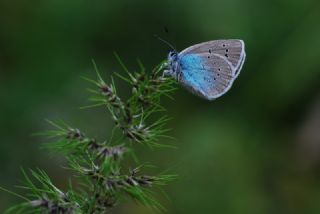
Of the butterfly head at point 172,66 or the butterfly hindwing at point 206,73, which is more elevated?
the butterfly head at point 172,66

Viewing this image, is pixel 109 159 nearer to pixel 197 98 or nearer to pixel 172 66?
pixel 172 66

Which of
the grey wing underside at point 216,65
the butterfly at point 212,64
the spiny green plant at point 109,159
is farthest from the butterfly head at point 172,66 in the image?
the spiny green plant at point 109,159

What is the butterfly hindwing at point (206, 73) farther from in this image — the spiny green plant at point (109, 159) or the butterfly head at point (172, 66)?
the spiny green plant at point (109, 159)

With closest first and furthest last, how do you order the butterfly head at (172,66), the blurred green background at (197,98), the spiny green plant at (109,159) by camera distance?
the spiny green plant at (109,159)
the butterfly head at (172,66)
the blurred green background at (197,98)

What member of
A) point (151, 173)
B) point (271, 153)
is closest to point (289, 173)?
point (271, 153)

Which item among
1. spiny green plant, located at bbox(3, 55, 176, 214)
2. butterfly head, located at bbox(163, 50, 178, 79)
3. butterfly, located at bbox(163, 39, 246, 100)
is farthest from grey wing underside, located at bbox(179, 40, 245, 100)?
spiny green plant, located at bbox(3, 55, 176, 214)

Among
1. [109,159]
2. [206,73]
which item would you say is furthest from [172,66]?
[109,159]

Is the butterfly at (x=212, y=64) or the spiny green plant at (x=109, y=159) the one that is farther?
the butterfly at (x=212, y=64)
